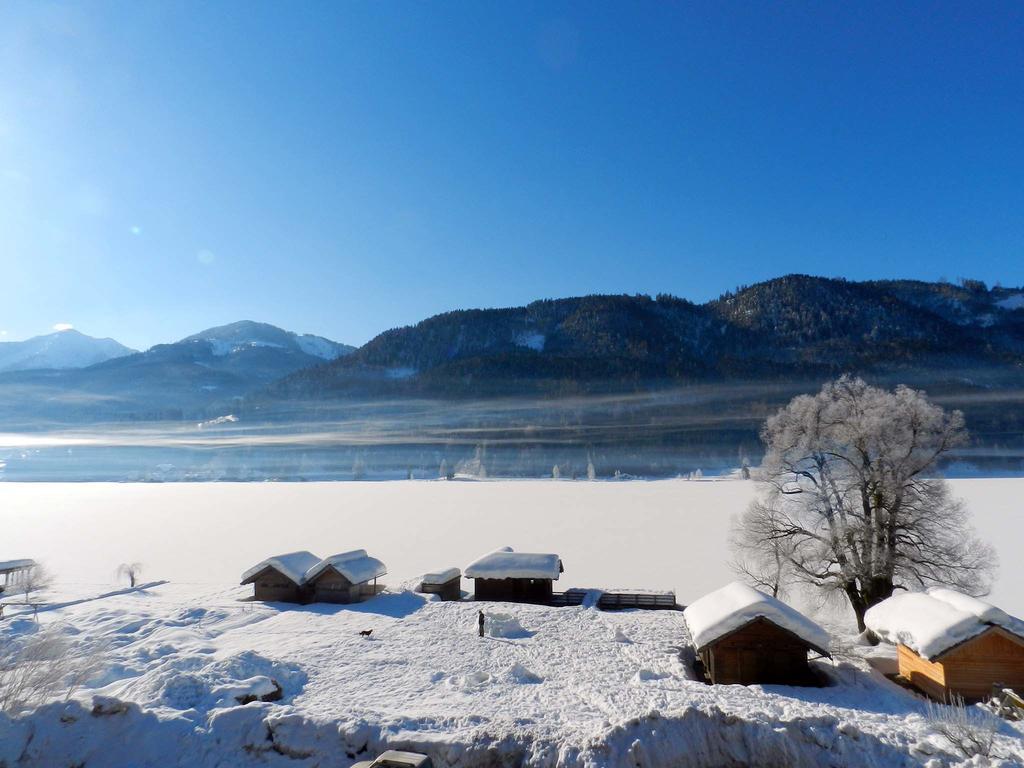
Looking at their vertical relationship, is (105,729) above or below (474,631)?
above

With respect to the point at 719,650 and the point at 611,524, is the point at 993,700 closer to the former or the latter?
the point at 719,650

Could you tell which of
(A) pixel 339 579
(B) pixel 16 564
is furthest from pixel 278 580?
(B) pixel 16 564

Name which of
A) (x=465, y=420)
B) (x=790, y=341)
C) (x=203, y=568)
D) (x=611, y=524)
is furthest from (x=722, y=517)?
(x=790, y=341)

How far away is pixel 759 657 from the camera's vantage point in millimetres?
16797

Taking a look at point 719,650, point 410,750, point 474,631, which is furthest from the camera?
point 474,631

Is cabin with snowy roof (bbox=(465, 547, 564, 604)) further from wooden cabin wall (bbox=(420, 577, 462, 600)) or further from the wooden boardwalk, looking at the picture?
the wooden boardwalk

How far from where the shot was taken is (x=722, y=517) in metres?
53.7

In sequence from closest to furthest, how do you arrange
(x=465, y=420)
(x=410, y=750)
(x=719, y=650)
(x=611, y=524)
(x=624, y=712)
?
(x=410, y=750), (x=624, y=712), (x=719, y=650), (x=611, y=524), (x=465, y=420)

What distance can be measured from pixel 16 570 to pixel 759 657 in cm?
3753

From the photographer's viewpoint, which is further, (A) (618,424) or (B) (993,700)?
(A) (618,424)

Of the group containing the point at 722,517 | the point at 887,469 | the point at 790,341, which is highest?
the point at 790,341

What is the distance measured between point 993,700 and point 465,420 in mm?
94093

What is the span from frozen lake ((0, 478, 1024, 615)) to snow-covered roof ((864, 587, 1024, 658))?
40.6 feet

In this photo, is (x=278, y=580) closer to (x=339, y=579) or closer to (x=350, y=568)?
(x=339, y=579)
